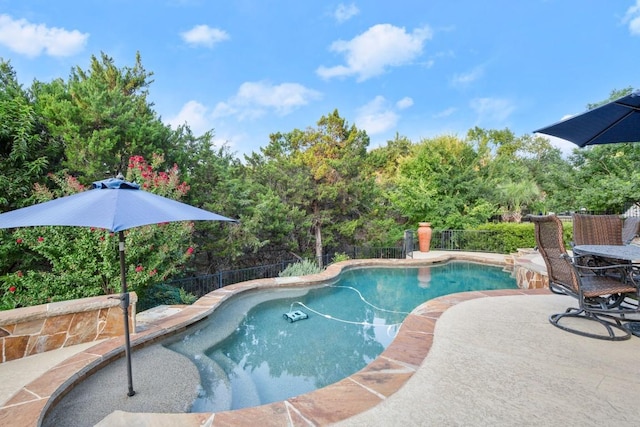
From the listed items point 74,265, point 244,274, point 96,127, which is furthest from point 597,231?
point 96,127

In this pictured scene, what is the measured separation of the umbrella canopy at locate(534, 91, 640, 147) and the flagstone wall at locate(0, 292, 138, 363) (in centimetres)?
556

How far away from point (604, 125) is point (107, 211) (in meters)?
5.21

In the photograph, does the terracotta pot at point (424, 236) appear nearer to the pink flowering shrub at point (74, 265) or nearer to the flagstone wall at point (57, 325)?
the pink flowering shrub at point (74, 265)

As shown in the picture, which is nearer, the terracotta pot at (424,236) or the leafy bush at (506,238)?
the leafy bush at (506,238)

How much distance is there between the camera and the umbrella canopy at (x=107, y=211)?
2.04 metres

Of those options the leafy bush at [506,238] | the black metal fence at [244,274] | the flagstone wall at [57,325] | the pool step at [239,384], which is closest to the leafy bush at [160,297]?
the black metal fence at [244,274]

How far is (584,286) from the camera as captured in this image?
3162 mm

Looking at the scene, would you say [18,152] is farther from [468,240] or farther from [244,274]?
[468,240]

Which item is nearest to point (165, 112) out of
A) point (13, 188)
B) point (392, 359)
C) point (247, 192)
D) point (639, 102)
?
point (247, 192)

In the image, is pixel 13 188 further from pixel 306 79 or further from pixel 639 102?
pixel 306 79

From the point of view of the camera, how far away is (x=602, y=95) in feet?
52.6

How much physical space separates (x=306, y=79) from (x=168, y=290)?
11242mm

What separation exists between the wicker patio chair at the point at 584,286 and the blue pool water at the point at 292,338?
2.21 meters

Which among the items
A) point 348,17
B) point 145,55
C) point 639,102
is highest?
point 348,17
